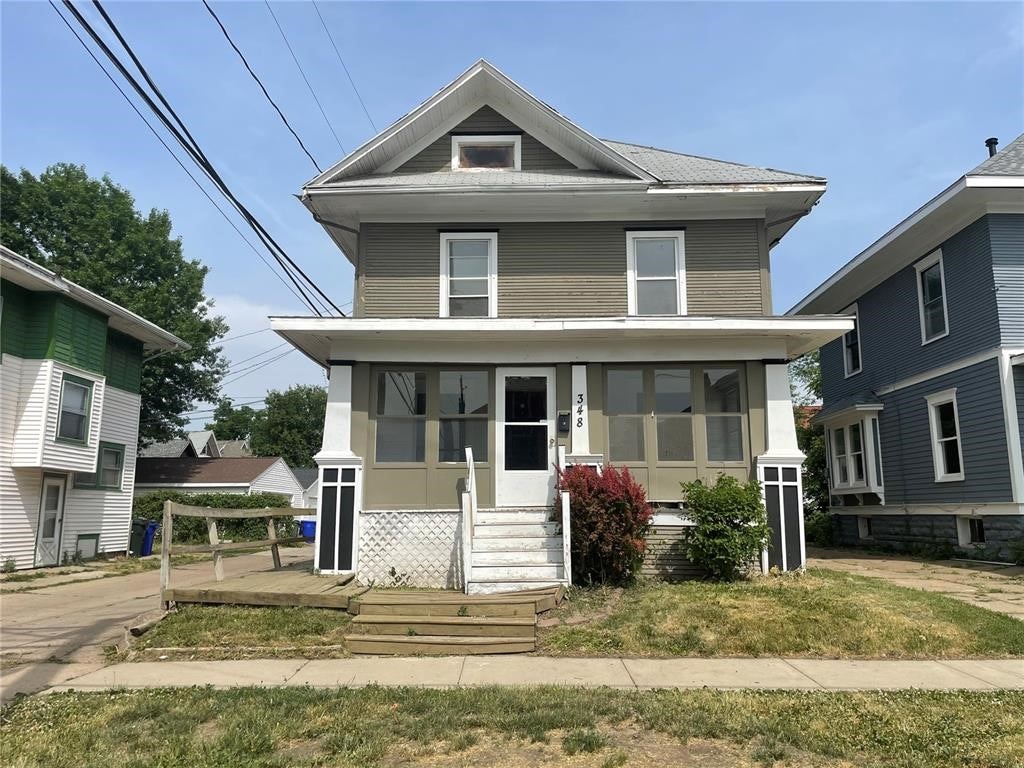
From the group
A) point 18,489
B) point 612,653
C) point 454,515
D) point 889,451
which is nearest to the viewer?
point 612,653

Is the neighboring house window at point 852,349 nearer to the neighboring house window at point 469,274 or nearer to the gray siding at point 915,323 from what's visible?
the gray siding at point 915,323

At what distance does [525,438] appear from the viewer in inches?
451

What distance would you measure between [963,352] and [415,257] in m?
11.2

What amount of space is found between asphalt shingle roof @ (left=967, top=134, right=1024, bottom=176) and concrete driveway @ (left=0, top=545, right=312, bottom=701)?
15494 mm

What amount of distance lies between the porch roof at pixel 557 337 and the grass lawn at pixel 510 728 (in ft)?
20.2

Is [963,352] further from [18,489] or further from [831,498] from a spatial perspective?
[18,489]

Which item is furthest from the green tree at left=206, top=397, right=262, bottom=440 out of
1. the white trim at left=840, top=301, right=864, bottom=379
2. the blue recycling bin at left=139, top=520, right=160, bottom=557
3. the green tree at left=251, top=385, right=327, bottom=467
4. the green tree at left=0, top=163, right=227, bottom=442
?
the white trim at left=840, top=301, right=864, bottom=379

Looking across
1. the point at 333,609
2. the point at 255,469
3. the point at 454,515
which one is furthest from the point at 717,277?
the point at 255,469

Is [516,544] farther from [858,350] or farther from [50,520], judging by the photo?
[858,350]

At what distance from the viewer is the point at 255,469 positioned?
32906mm

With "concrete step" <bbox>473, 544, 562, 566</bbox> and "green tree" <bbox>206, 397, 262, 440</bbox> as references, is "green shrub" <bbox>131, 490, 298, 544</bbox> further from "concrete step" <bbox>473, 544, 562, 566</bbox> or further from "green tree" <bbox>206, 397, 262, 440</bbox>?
"green tree" <bbox>206, 397, 262, 440</bbox>

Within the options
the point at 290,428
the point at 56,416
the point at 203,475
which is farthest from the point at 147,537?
the point at 290,428

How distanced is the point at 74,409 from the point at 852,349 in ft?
65.9

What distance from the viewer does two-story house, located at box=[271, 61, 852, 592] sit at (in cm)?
1087
